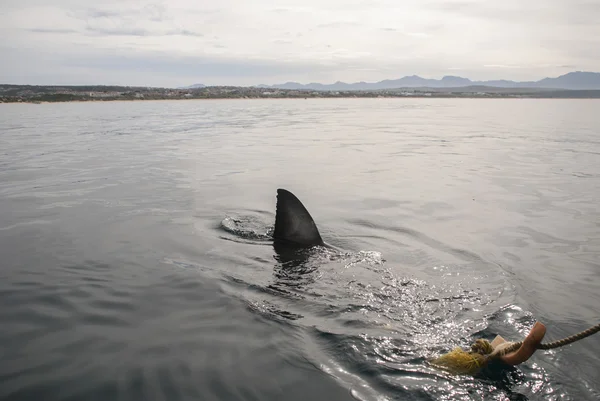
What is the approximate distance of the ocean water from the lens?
4832 millimetres

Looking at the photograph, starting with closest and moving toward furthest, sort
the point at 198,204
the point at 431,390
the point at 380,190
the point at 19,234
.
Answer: the point at 431,390 < the point at 19,234 < the point at 198,204 < the point at 380,190

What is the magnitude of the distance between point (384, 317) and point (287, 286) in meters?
1.75

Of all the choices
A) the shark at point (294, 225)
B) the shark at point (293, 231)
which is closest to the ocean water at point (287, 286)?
the shark at point (293, 231)

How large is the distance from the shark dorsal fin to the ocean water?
0.47 metres

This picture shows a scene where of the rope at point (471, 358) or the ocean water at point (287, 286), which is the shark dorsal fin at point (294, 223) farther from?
the rope at point (471, 358)

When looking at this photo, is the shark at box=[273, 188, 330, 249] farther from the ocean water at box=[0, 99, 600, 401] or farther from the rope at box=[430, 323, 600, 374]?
the rope at box=[430, 323, 600, 374]

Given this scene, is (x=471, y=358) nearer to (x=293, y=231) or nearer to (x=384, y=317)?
(x=384, y=317)

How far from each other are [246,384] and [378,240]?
5.74 metres

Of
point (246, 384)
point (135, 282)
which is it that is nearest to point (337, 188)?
point (135, 282)

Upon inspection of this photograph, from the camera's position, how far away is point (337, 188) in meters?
15.5

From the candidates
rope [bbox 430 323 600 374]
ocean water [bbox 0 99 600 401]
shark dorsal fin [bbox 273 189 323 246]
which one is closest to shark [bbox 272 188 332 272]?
shark dorsal fin [bbox 273 189 323 246]

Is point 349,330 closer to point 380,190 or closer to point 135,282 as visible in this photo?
point 135,282

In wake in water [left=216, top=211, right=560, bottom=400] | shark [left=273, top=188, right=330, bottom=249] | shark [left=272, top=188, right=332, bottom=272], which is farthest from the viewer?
shark [left=273, top=188, right=330, bottom=249]

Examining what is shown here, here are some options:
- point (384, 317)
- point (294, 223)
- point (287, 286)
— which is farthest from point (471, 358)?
point (294, 223)
